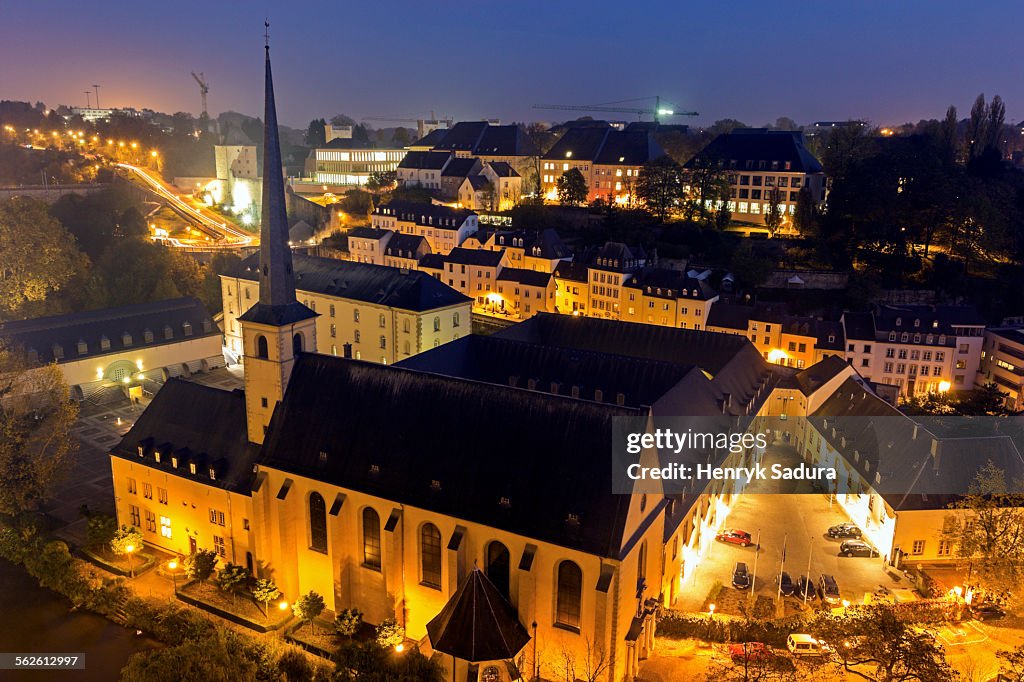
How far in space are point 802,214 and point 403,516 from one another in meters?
75.4

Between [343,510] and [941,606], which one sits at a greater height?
[343,510]

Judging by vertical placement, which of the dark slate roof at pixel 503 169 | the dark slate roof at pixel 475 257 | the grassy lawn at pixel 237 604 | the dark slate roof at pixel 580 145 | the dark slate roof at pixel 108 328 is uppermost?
the dark slate roof at pixel 580 145

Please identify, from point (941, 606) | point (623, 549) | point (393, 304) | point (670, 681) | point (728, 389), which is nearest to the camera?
point (623, 549)

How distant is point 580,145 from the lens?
117 metres

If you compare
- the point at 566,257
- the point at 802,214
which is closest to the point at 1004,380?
the point at 802,214

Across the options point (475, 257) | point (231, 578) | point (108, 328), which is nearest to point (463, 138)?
point (475, 257)

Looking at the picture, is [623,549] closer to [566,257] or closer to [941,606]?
[941,606]

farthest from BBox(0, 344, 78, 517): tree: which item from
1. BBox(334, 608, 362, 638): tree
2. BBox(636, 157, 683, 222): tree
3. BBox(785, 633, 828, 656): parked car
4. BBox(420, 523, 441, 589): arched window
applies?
BBox(636, 157, 683, 222): tree

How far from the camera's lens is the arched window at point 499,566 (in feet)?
95.2

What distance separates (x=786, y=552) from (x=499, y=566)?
19.3 meters

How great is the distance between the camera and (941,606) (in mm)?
34438

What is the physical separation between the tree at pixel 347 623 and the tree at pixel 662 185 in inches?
3020

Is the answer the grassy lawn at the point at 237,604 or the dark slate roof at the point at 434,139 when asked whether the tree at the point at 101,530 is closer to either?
the grassy lawn at the point at 237,604

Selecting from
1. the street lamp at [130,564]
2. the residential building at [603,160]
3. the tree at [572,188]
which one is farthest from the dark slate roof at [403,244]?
the street lamp at [130,564]
